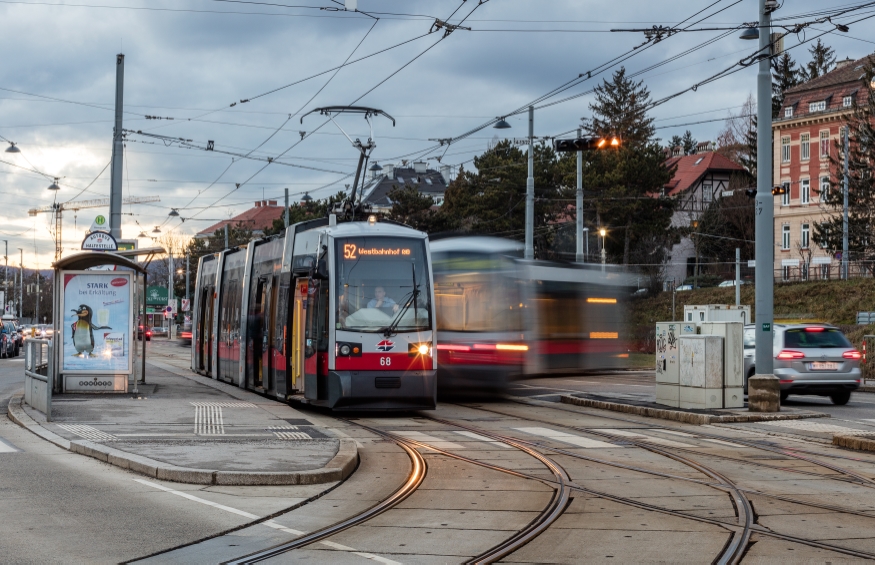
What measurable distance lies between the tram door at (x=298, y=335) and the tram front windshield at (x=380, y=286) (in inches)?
48.4

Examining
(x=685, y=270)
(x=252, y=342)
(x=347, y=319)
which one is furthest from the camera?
(x=685, y=270)

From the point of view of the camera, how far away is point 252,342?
23875 mm

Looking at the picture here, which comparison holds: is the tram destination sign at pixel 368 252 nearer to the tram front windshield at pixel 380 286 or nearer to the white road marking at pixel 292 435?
the tram front windshield at pixel 380 286

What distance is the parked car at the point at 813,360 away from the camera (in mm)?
22453

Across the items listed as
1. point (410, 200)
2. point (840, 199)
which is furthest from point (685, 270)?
point (410, 200)

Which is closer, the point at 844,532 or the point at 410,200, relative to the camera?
the point at 844,532

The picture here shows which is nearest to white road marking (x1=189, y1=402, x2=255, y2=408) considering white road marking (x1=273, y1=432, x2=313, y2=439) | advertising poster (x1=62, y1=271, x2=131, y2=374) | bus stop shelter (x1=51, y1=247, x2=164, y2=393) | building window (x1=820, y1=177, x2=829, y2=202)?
bus stop shelter (x1=51, y1=247, x2=164, y2=393)

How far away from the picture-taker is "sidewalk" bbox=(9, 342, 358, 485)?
11117 millimetres

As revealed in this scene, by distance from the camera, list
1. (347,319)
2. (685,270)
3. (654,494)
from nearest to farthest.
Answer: (654,494)
(347,319)
(685,270)

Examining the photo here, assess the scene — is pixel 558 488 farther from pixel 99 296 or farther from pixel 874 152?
pixel 874 152

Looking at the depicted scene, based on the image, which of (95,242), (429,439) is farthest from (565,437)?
(95,242)

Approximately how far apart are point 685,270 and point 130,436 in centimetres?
8132

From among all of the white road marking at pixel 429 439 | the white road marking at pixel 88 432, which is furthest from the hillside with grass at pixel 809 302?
the white road marking at pixel 88 432

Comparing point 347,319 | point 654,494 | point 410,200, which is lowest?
point 654,494
